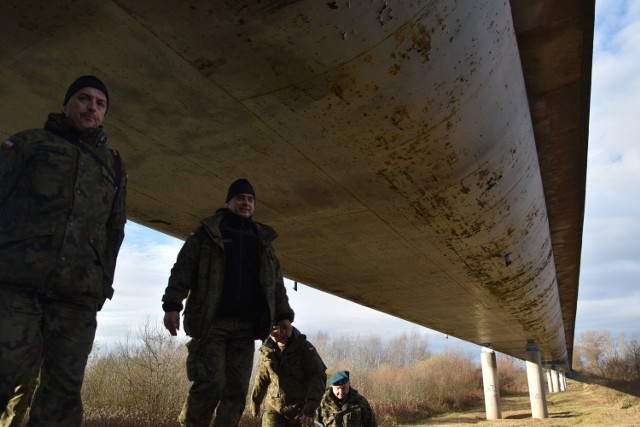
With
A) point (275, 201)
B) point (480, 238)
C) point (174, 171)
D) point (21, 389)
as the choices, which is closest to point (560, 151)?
point (480, 238)

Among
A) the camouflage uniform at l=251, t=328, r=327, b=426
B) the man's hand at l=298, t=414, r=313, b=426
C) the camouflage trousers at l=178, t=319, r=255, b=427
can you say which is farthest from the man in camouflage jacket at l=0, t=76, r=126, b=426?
the camouflage uniform at l=251, t=328, r=327, b=426

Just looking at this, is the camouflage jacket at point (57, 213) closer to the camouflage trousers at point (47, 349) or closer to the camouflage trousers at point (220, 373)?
the camouflage trousers at point (47, 349)

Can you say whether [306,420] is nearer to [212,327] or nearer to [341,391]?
[341,391]

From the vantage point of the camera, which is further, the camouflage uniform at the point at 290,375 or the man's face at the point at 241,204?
the camouflage uniform at the point at 290,375

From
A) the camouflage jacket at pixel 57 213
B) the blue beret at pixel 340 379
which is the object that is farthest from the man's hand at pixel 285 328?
the blue beret at pixel 340 379

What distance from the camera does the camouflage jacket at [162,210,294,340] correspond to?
3367 mm

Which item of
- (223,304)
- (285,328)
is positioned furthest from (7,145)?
(285,328)

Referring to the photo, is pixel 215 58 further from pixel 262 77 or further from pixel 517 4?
pixel 517 4

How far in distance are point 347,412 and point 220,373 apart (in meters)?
3.01

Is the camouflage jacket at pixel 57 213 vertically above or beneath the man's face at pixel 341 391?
above

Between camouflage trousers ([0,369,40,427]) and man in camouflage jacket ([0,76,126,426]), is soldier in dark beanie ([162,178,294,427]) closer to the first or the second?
man in camouflage jacket ([0,76,126,426])

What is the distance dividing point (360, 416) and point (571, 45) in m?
4.43

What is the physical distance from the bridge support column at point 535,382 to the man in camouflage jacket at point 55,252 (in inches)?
894

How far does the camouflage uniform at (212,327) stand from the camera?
333 centimetres
